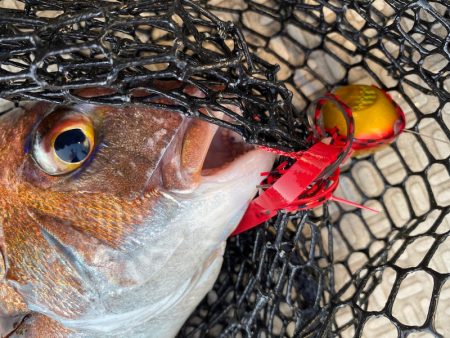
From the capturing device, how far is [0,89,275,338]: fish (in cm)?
115

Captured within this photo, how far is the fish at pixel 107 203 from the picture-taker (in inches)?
45.4

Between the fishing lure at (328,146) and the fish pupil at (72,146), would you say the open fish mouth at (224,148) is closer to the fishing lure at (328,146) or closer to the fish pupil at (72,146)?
the fishing lure at (328,146)

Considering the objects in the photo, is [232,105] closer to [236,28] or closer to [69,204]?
[236,28]

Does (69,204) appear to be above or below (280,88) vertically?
above

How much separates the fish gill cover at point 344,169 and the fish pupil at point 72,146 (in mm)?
121

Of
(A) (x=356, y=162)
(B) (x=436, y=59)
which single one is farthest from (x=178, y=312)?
(B) (x=436, y=59)

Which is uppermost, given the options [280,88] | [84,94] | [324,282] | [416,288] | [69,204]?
[84,94]

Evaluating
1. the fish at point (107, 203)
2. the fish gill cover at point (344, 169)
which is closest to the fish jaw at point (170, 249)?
the fish at point (107, 203)

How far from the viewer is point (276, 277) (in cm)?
160

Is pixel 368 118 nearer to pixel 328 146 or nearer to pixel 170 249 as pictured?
pixel 328 146

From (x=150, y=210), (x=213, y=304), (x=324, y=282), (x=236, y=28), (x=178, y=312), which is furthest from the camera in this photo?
(x=213, y=304)

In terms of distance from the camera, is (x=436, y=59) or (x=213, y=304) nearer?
(x=436, y=59)

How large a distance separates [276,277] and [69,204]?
29.1 inches

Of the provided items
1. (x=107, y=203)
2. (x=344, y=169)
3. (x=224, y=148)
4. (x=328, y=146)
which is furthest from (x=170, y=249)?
(x=344, y=169)
